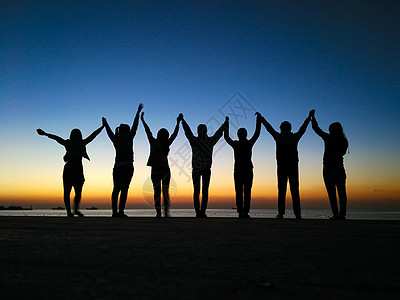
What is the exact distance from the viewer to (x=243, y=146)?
8.51 meters

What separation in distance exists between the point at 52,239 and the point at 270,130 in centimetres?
588

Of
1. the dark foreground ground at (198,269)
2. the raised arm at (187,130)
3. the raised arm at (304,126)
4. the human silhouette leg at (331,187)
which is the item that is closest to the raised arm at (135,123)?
the raised arm at (187,130)

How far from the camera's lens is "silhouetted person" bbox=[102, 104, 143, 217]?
8.62m

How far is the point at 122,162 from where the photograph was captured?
8664 millimetres

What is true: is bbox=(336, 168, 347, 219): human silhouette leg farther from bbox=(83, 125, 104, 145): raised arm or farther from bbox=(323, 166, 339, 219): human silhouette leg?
bbox=(83, 125, 104, 145): raised arm

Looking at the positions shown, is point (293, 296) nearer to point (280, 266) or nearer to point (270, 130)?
point (280, 266)

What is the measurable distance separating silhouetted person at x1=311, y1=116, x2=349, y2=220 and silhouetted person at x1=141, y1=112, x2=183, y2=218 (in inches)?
136

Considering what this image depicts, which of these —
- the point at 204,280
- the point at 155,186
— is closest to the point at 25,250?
the point at 204,280

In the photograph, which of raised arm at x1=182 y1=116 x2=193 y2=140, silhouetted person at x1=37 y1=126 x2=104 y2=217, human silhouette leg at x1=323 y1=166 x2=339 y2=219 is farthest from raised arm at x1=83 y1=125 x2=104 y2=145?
human silhouette leg at x1=323 y1=166 x2=339 y2=219

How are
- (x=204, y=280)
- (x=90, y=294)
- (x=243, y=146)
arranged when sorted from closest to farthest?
(x=90, y=294), (x=204, y=280), (x=243, y=146)

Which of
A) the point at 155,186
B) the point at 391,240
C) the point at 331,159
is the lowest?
the point at 391,240

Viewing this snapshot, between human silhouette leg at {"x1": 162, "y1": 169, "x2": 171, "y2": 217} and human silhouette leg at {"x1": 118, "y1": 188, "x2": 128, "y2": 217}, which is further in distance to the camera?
human silhouette leg at {"x1": 118, "y1": 188, "x2": 128, "y2": 217}

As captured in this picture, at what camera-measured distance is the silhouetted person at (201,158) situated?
27.5ft

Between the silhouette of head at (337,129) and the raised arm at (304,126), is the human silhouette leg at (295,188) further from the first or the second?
the silhouette of head at (337,129)
